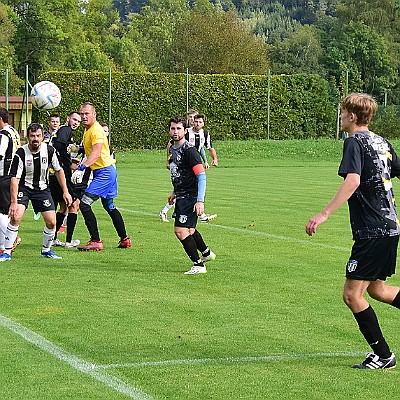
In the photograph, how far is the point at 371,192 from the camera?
22.9ft

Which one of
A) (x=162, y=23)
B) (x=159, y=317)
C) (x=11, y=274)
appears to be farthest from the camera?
(x=162, y=23)

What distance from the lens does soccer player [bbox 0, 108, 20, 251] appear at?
12.9 metres

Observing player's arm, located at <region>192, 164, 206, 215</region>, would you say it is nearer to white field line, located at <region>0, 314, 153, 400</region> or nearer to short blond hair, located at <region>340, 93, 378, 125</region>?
white field line, located at <region>0, 314, 153, 400</region>

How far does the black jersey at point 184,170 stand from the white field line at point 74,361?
11.3 ft

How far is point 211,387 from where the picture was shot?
21.5ft

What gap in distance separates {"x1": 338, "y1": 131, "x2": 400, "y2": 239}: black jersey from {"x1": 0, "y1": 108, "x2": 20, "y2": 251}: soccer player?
6.92 metres

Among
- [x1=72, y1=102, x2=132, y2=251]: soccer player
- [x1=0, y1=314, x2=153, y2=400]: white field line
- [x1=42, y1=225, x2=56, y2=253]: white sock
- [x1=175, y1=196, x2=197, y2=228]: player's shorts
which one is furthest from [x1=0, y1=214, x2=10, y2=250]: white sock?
[x1=0, y1=314, x2=153, y2=400]: white field line

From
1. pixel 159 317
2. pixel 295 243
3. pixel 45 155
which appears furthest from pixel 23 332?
pixel 295 243

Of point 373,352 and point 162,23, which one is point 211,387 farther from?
point 162,23

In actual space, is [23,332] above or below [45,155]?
below

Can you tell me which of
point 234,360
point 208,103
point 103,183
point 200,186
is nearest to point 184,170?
point 200,186

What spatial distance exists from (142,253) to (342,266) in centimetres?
285

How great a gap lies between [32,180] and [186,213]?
2.19 meters

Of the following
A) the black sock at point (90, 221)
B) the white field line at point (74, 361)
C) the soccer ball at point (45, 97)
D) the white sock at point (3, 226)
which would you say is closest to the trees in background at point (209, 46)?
the soccer ball at point (45, 97)
